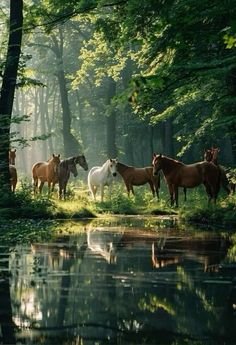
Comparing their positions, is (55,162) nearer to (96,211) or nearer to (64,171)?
(64,171)

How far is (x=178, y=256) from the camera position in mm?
10789

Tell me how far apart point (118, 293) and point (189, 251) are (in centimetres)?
421

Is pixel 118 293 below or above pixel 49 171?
below

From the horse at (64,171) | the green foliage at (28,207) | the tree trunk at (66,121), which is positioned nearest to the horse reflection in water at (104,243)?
the green foliage at (28,207)

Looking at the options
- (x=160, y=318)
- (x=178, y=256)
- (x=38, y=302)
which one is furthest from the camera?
(x=178, y=256)

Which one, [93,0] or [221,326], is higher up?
[93,0]

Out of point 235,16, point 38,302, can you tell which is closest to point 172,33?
point 235,16

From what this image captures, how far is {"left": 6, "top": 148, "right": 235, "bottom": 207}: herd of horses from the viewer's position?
24.8 meters

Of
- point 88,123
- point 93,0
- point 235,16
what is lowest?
point 235,16

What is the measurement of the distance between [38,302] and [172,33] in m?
13.0

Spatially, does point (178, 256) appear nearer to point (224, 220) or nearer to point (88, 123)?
point (224, 220)

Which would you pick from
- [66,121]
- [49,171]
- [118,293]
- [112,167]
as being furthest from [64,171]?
[66,121]

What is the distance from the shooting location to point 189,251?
1148 cm

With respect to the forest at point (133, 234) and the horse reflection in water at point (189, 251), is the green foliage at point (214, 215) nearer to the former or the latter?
the forest at point (133, 234)
